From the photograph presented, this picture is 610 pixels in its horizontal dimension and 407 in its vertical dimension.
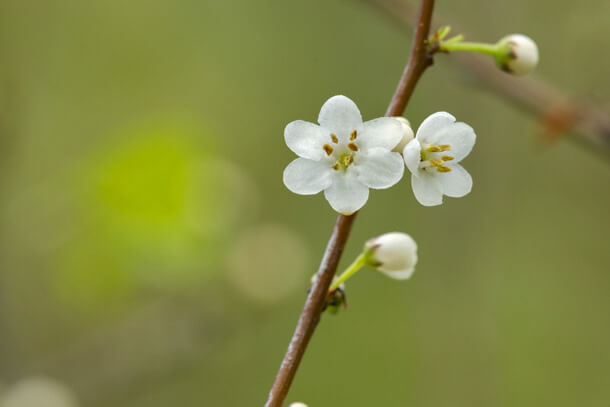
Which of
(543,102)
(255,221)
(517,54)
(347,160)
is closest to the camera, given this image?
(347,160)

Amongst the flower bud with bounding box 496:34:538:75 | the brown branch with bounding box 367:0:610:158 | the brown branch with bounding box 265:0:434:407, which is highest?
the brown branch with bounding box 367:0:610:158

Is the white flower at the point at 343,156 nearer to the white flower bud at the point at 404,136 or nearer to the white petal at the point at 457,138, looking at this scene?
the white flower bud at the point at 404,136

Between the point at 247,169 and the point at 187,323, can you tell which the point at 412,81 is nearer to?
the point at 187,323

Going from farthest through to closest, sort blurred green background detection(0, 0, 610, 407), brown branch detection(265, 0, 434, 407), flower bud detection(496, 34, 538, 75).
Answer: blurred green background detection(0, 0, 610, 407), flower bud detection(496, 34, 538, 75), brown branch detection(265, 0, 434, 407)

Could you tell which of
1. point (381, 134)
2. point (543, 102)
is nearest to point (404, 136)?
point (381, 134)

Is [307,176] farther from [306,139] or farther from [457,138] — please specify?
[457,138]

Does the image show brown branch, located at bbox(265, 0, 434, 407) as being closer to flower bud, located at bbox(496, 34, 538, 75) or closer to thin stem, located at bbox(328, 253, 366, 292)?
thin stem, located at bbox(328, 253, 366, 292)

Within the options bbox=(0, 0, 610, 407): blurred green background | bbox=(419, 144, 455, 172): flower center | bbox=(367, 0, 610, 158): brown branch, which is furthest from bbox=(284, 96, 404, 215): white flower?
bbox=(0, 0, 610, 407): blurred green background
